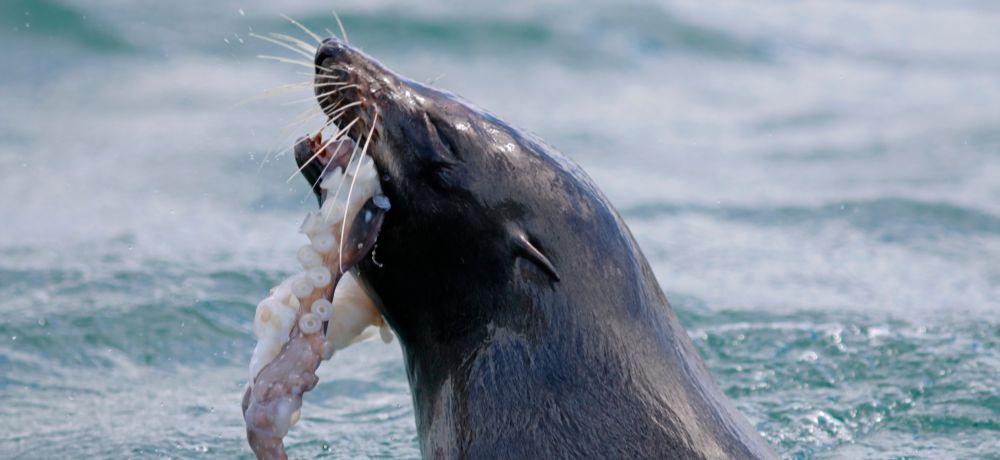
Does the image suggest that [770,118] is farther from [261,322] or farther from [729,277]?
[261,322]

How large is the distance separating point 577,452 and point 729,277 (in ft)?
13.6

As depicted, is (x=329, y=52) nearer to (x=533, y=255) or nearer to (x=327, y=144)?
(x=327, y=144)

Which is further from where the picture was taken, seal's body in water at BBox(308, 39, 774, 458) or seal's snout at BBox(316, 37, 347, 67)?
seal's snout at BBox(316, 37, 347, 67)

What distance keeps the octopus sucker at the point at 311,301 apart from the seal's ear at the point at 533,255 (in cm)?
30

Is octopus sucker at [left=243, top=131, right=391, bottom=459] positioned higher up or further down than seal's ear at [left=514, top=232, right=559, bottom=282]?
further down

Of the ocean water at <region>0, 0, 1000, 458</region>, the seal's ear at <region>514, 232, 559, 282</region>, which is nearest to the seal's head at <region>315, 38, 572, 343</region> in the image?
the seal's ear at <region>514, 232, 559, 282</region>

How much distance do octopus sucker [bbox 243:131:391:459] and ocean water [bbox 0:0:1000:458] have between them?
1.75 metres

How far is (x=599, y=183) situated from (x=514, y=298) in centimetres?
528

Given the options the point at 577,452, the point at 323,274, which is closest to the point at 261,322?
the point at 323,274

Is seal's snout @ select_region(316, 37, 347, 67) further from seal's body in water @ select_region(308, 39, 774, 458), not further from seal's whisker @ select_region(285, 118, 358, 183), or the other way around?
seal's whisker @ select_region(285, 118, 358, 183)

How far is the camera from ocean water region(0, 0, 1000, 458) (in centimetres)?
549

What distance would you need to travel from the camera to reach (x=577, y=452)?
3.19 metres

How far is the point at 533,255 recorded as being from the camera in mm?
3232

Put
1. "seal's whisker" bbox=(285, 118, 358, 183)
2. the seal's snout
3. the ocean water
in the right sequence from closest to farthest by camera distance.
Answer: "seal's whisker" bbox=(285, 118, 358, 183), the seal's snout, the ocean water
